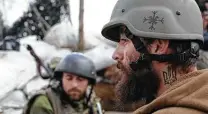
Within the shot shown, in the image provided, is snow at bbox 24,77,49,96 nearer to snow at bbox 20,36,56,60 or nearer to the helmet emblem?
snow at bbox 20,36,56,60

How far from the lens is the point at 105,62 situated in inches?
309

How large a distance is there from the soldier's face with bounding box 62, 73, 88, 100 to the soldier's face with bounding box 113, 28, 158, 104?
2.61 metres

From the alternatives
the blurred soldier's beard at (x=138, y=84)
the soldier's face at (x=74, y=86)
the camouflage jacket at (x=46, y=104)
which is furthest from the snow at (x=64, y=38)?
the blurred soldier's beard at (x=138, y=84)

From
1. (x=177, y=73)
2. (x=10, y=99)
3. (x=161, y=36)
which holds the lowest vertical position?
(x=10, y=99)

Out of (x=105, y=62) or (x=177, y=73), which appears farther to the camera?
(x=105, y=62)

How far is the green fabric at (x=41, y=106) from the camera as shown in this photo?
4.17 meters

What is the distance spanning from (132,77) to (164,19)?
226 millimetres

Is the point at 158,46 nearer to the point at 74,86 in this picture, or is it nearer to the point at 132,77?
the point at 132,77

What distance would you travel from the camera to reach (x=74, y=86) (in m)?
4.60

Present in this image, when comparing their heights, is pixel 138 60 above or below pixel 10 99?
above

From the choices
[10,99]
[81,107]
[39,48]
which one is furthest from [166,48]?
[39,48]

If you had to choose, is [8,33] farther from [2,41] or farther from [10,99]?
[10,99]

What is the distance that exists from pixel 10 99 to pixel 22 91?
0.29 meters

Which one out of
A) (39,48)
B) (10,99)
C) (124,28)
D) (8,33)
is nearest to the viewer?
(124,28)
